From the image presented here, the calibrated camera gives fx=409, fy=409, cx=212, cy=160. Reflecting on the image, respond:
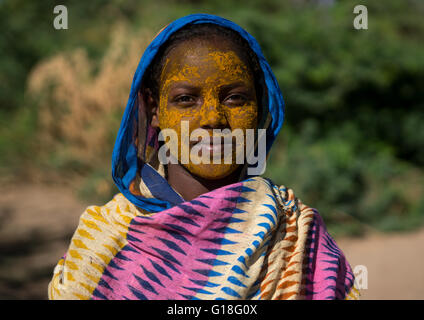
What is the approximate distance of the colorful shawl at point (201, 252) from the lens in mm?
1418

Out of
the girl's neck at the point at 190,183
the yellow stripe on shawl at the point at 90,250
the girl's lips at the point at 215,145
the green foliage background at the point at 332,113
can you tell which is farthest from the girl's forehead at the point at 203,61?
the green foliage background at the point at 332,113

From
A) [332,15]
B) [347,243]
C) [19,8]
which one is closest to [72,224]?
[347,243]

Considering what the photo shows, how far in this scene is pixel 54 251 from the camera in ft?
16.6

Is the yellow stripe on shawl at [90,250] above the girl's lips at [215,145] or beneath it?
beneath

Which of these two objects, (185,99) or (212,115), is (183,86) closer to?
(185,99)

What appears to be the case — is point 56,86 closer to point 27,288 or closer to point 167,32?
point 27,288

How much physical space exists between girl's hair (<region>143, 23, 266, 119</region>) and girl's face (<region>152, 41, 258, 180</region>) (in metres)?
0.03

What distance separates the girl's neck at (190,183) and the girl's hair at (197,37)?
0.32m

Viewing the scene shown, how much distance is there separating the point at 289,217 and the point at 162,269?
0.53 meters

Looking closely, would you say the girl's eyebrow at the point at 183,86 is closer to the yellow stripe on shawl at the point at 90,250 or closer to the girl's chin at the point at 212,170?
the girl's chin at the point at 212,170

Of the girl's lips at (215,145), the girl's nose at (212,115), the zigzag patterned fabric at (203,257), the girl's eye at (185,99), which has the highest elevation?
the girl's eye at (185,99)

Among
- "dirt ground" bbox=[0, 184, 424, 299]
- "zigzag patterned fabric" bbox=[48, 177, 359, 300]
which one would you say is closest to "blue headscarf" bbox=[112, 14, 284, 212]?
"zigzag patterned fabric" bbox=[48, 177, 359, 300]
